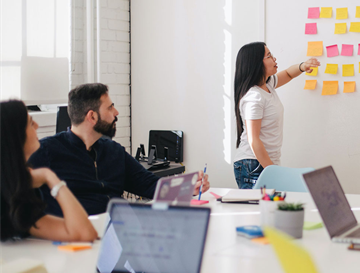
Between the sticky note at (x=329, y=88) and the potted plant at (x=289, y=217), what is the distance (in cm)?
A: 199

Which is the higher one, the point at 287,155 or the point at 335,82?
the point at 335,82

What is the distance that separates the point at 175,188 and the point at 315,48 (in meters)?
2.21

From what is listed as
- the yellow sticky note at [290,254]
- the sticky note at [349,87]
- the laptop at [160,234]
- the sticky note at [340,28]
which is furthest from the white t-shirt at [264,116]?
the yellow sticky note at [290,254]

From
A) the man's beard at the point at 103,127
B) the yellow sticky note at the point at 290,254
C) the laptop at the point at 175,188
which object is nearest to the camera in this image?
the yellow sticky note at the point at 290,254

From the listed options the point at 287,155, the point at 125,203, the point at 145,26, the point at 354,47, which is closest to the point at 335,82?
the point at 354,47

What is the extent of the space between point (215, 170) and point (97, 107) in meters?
1.69

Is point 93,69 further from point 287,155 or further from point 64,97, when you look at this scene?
point 287,155

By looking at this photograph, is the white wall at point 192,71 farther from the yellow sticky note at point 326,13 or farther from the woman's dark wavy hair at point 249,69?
the woman's dark wavy hair at point 249,69

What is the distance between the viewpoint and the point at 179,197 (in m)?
1.35

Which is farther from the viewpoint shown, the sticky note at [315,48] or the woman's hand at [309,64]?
the sticky note at [315,48]

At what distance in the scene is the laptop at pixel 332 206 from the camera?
124cm

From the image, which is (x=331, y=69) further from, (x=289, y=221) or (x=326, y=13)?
(x=289, y=221)

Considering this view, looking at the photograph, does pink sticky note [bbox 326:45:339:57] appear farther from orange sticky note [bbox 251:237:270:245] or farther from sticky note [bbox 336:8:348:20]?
orange sticky note [bbox 251:237:270:245]

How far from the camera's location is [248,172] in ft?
8.46
